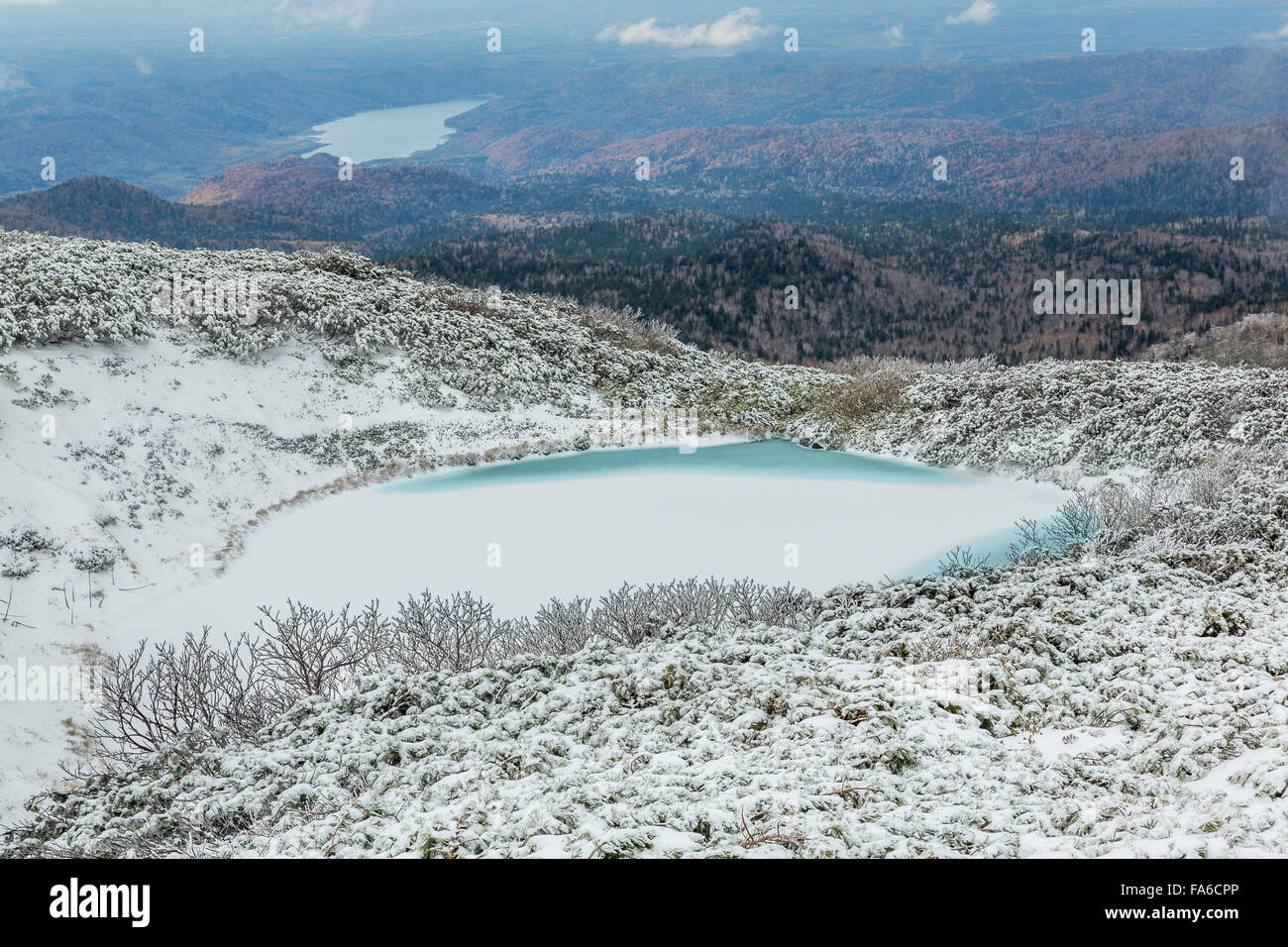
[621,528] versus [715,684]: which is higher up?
[621,528]

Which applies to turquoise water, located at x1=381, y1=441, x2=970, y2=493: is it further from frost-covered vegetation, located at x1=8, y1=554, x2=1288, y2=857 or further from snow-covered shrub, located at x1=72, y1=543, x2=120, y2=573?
frost-covered vegetation, located at x1=8, y1=554, x2=1288, y2=857

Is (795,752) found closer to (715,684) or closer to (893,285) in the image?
(715,684)

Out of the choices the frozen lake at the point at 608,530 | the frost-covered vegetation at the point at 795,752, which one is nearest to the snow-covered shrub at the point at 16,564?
the frozen lake at the point at 608,530

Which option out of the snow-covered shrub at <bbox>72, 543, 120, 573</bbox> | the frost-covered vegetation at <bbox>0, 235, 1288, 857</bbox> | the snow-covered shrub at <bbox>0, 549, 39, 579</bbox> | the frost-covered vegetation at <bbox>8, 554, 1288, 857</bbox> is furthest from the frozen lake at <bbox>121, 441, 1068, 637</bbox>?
the frost-covered vegetation at <bbox>8, 554, 1288, 857</bbox>

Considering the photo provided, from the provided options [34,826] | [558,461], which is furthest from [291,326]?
[34,826]

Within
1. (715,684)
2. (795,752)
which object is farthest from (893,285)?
(795,752)
